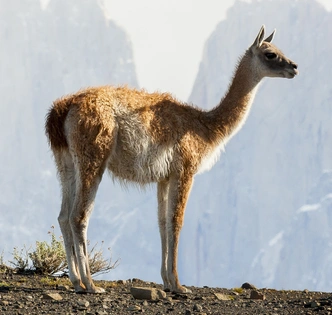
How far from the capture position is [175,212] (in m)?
9.23

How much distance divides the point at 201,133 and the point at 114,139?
4.73 feet

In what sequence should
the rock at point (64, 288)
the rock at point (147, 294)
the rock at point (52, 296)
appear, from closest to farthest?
the rock at point (52, 296)
the rock at point (147, 294)
the rock at point (64, 288)

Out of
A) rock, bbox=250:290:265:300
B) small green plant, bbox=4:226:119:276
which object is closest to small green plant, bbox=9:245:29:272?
small green plant, bbox=4:226:119:276

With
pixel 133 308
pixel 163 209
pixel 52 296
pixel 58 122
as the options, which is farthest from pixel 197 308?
pixel 58 122

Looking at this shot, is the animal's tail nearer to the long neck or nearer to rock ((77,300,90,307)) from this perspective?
rock ((77,300,90,307))

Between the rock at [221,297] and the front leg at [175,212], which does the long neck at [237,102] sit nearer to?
the front leg at [175,212]

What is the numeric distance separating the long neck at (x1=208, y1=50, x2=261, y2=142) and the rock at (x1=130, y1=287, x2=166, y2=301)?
2.70 m

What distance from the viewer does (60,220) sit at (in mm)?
8938

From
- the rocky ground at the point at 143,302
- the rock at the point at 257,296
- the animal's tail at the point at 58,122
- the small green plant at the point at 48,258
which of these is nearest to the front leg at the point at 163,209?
the rocky ground at the point at 143,302

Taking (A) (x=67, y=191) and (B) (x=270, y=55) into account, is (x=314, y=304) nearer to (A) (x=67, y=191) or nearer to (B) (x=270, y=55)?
(A) (x=67, y=191)

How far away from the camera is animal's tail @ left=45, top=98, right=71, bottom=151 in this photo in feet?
28.6

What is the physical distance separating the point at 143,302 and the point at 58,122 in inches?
88.9

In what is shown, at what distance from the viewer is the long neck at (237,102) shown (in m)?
10.2

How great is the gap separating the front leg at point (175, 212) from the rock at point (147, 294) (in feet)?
3.15
